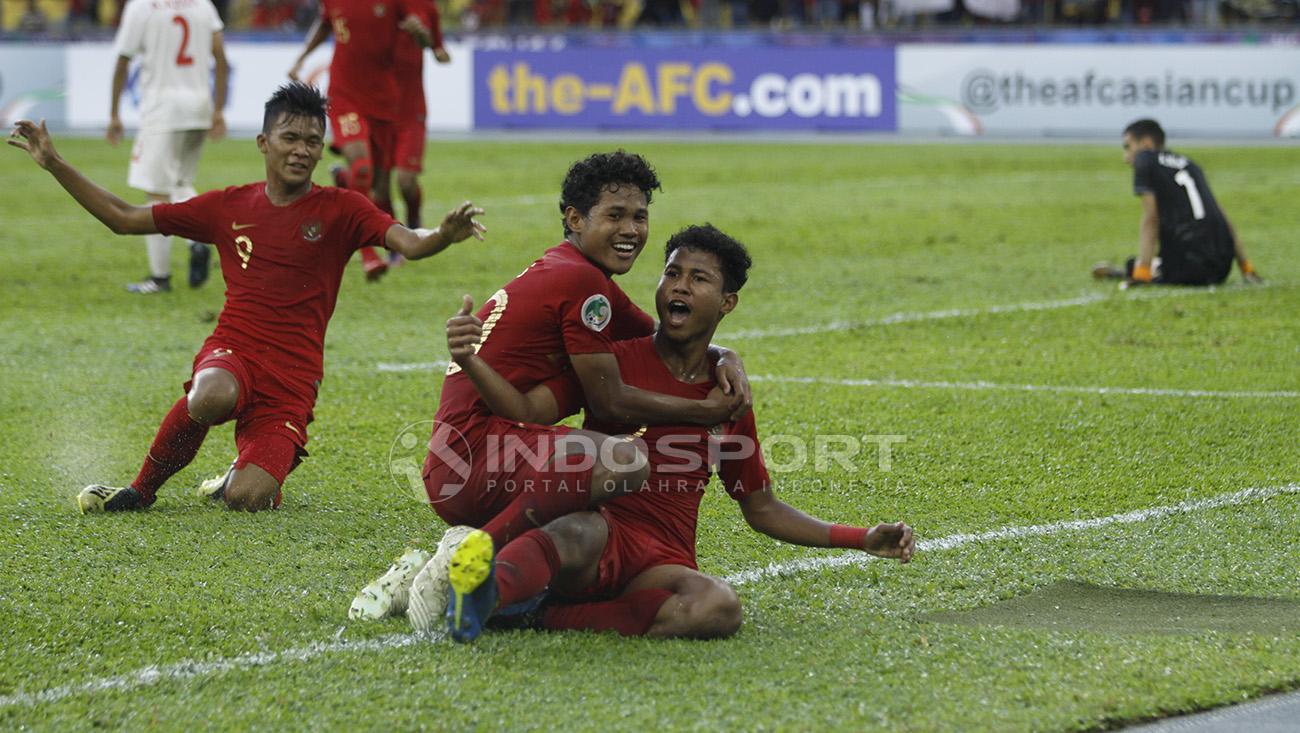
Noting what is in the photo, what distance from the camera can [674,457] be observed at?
14.9 feet

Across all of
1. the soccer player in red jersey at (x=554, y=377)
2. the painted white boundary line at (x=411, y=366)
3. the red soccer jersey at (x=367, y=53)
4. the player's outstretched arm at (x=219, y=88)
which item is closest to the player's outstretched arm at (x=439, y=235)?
the soccer player in red jersey at (x=554, y=377)

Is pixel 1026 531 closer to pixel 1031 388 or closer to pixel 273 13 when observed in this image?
pixel 1031 388

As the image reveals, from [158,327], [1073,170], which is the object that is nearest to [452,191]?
[1073,170]

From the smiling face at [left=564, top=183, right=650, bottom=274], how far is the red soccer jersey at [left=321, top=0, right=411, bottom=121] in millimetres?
7140

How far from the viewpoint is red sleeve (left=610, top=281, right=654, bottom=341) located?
474 centimetres

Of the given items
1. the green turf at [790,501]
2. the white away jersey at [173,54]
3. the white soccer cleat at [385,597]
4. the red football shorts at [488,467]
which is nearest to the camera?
the green turf at [790,501]

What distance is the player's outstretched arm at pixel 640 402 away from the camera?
177 inches

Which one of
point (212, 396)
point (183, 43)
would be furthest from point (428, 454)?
point (183, 43)

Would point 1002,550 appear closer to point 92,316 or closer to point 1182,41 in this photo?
point 92,316

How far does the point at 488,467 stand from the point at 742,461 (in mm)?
655

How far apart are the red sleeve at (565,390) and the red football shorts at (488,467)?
10 cm

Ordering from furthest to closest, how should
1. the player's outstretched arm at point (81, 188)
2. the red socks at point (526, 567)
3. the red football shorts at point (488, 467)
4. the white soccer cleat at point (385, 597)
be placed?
the player's outstretched arm at point (81, 188) < the red football shorts at point (488, 467) < the white soccer cleat at point (385, 597) < the red socks at point (526, 567)

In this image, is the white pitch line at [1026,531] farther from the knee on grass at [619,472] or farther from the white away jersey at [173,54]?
the white away jersey at [173,54]

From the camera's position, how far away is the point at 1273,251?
12438 mm
